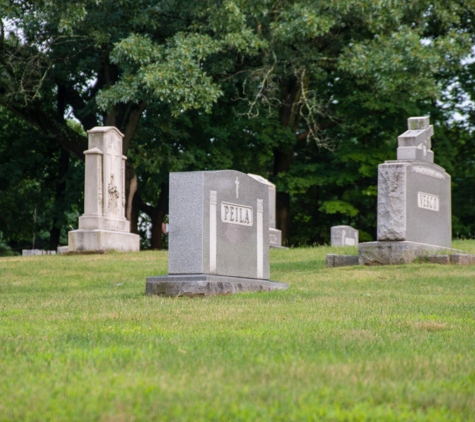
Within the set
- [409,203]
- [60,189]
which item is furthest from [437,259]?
[60,189]

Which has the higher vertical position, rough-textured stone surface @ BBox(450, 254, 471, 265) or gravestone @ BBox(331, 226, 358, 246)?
gravestone @ BBox(331, 226, 358, 246)

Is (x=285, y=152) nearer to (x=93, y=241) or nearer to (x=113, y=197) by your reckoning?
(x=113, y=197)

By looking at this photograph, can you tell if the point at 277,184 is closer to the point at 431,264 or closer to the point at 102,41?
the point at 102,41

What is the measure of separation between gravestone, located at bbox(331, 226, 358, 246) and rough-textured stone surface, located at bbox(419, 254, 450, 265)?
11891mm

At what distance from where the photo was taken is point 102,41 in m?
27.0

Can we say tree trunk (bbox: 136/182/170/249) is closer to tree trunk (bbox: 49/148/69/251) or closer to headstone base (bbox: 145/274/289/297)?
tree trunk (bbox: 49/148/69/251)

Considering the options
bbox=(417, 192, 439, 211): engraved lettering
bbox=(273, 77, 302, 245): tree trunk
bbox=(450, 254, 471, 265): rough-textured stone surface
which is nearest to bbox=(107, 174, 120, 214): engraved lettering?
bbox=(417, 192, 439, 211): engraved lettering

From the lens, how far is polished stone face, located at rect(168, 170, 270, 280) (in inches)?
453

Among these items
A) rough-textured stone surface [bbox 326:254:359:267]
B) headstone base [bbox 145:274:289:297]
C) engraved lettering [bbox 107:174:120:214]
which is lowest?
headstone base [bbox 145:274:289:297]

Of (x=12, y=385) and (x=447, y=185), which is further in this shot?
(x=447, y=185)

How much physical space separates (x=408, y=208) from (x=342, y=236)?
11907 mm

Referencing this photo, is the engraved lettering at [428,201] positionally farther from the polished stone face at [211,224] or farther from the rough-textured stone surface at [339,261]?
the polished stone face at [211,224]

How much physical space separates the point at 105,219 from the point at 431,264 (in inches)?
385

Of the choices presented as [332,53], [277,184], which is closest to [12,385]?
[332,53]
